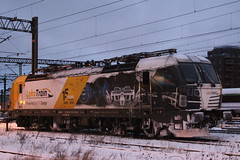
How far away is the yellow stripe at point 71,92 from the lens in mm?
19422

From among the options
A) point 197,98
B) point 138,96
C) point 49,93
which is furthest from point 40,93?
point 197,98

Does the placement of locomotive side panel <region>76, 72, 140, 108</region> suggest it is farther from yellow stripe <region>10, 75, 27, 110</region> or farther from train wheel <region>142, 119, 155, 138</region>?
yellow stripe <region>10, 75, 27, 110</region>

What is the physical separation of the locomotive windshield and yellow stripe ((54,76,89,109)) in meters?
5.99

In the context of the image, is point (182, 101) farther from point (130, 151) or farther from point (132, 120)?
point (130, 151)

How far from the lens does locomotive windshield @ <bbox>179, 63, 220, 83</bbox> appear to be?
49.0 feet

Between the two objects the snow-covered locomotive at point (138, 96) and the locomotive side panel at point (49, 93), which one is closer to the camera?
the snow-covered locomotive at point (138, 96)

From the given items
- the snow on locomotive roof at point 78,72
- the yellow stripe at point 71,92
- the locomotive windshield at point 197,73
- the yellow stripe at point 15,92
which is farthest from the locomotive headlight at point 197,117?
the yellow stripe at point 15,92

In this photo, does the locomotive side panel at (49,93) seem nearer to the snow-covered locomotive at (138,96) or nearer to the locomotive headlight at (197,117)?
the snow-covered locomotive at (138,96)

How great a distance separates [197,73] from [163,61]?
1.50m

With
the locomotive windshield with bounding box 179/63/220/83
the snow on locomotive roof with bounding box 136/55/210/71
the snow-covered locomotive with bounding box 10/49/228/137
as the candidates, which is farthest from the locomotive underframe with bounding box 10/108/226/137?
the snow on locomotive roof with bounding box 136/55/210/71

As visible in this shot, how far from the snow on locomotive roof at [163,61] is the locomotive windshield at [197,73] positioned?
267mm

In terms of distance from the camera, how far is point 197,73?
1525 centimetres

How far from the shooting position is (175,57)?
15219mm

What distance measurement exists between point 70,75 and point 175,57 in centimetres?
724
